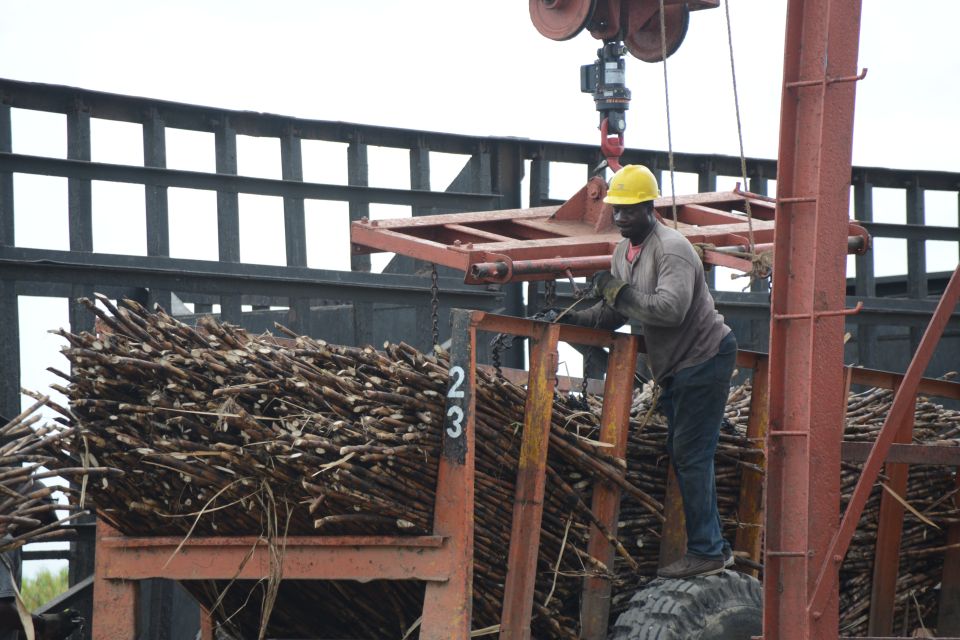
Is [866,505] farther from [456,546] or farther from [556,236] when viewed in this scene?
[456,546]

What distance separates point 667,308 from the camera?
22.0 ft

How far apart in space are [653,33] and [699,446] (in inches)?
162

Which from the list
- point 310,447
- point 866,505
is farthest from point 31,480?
point 866,505

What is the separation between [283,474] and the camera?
242 inches

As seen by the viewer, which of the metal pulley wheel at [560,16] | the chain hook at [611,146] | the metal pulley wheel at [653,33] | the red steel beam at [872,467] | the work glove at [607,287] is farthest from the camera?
the metal pulley wheel at [653,33]

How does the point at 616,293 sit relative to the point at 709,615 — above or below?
above

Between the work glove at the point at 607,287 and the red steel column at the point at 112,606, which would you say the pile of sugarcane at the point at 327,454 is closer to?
the red steel column at the point at 112,606

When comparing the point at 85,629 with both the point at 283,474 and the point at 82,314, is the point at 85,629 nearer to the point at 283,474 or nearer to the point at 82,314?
the point at 82,314

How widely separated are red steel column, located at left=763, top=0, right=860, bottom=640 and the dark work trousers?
0.39m

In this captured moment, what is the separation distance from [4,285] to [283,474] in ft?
12.5

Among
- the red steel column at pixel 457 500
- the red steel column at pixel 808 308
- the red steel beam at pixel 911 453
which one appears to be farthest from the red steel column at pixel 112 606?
the red steel beam at pixel 911 453

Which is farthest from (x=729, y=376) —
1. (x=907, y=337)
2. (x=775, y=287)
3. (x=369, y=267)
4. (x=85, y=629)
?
(x=907, y=337)

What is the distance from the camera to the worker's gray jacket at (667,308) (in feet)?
22.0

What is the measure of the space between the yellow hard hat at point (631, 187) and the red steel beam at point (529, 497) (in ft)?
2.84
